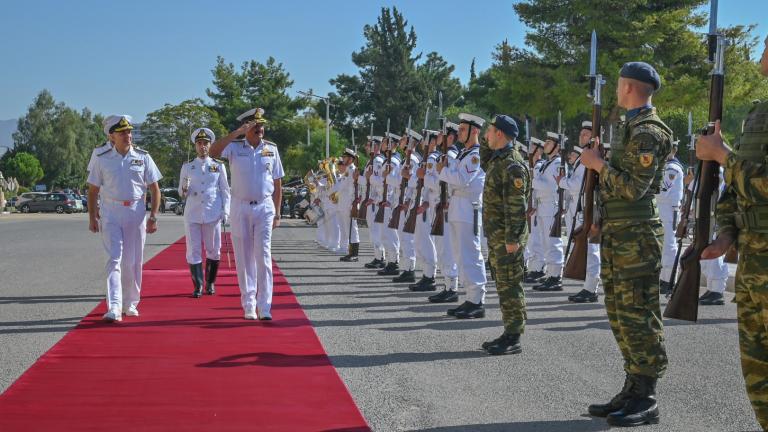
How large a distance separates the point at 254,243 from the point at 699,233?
538 cm

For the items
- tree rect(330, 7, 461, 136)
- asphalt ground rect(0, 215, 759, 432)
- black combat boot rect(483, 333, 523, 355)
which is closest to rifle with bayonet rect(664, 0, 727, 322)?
asphalt ground rect(0, 215, 759, 432)

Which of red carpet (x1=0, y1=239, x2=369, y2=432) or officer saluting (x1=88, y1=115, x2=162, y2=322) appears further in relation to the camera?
officer saluting (x1=88, y1=115, x2=162, y2=322)

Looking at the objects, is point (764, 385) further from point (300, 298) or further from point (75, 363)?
point (300, 298)

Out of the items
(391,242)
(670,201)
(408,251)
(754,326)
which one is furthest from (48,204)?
(754,326)

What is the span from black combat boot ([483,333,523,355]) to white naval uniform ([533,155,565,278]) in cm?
547

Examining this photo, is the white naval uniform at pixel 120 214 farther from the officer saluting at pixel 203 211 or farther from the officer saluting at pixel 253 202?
the officer saluting at pixel 203 211

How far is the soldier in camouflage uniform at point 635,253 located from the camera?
538cm

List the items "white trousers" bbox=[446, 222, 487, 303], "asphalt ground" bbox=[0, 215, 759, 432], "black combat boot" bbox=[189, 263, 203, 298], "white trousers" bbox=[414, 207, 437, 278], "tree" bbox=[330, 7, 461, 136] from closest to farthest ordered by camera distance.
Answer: "asphalt ground" bbox=[0, 215, 759, 432] → "white trousers" bbox=[446, 222, 487, 303] → "black combat boot" bbox=[189, 263, 203, 298] → "white trousers" bbox=[414, 207, 437, 278] → "tree" bbox=[330, 7, 461, 136]

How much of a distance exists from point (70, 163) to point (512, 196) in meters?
103

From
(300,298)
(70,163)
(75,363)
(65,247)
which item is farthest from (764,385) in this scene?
(70,163)

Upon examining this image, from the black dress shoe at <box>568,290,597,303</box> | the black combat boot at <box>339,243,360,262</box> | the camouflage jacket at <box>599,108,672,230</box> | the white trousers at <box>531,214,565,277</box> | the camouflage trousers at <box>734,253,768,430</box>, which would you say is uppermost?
the camouflage jacket at <box>599,108,672,230</box>

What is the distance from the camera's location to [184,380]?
6496 millimetres

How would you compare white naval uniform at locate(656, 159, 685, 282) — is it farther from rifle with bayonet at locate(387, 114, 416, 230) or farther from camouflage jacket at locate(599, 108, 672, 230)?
camouflage jacket at locate(599, 108, 672, 230)

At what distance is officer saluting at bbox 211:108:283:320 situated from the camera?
9117 millimetres
